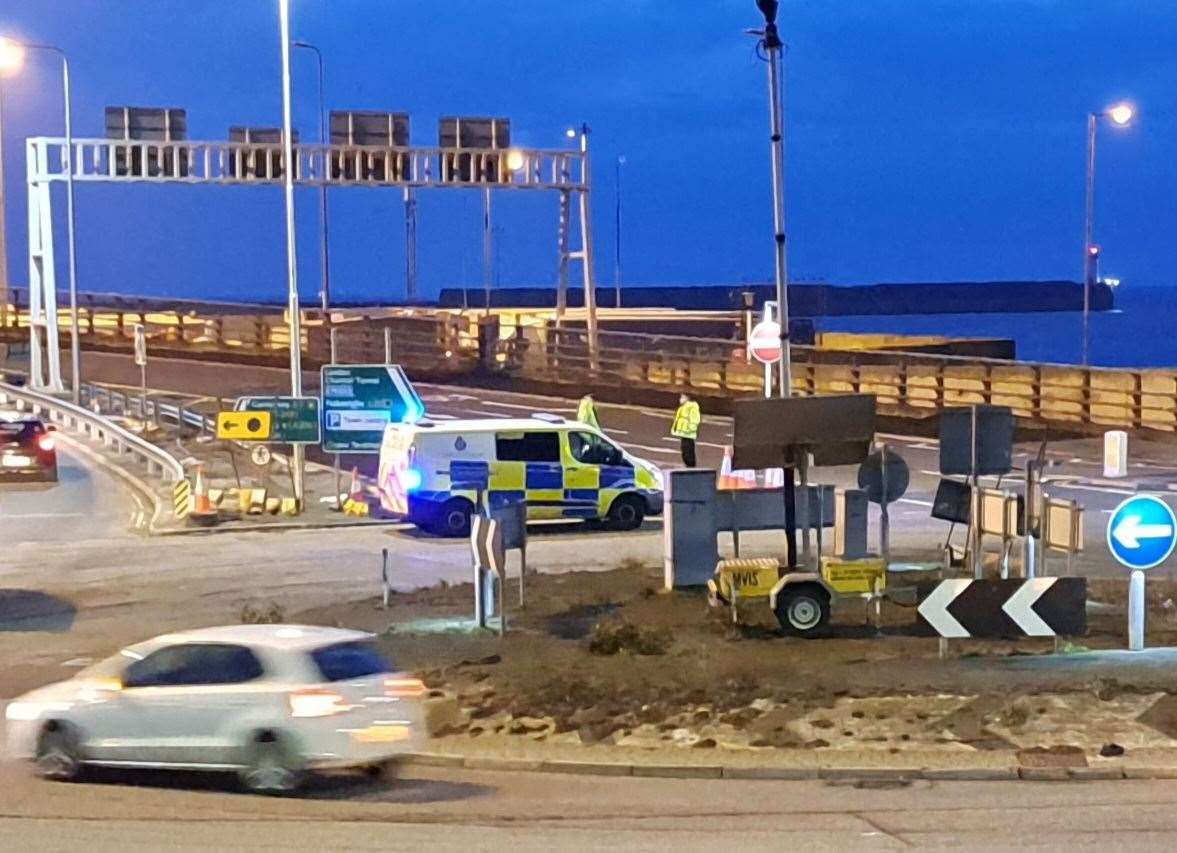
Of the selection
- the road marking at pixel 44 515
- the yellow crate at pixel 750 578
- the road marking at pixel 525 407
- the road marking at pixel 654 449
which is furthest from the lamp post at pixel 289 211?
the yellow crate at pixel 750 578

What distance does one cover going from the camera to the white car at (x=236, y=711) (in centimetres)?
1115

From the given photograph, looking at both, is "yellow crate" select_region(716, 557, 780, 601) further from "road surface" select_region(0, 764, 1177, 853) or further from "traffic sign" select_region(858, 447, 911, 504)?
"road surface" select_region(0, 764, 1177, 853)

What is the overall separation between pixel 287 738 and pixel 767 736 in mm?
3758

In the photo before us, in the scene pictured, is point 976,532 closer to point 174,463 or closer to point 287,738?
point 287,738

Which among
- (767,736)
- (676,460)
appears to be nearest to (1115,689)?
(767,736)

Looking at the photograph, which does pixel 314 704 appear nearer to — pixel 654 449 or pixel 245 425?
pixel 245 425

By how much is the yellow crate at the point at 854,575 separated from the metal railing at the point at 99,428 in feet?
56.4

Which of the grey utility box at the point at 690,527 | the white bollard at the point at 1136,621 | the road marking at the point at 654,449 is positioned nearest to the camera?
the white bollard at the point at 1136,621

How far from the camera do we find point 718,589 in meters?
18.1

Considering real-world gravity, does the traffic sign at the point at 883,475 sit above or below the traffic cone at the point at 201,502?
above

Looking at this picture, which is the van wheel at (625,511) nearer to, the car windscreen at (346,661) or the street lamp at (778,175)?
the street lamp at (778,175)

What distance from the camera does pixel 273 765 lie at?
36.9ft

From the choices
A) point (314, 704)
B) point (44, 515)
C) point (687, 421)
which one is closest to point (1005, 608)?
point (314, 704)

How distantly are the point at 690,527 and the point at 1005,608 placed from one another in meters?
5.27
